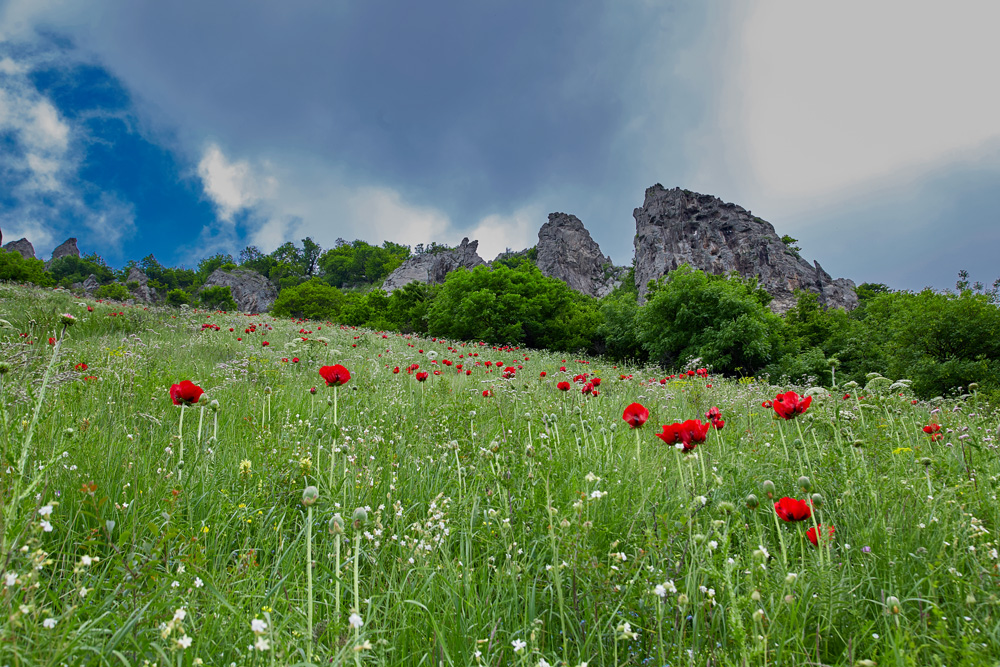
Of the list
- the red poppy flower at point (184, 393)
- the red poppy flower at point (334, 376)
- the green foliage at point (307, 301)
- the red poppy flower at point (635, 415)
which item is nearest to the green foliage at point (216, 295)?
the green foliage at point (307, 301)

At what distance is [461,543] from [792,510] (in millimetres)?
1314

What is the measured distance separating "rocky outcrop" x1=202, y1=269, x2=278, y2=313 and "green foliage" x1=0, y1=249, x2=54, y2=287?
2783cm

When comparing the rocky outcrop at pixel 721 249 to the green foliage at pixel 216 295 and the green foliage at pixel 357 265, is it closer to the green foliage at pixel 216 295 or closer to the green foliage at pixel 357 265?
the green foliage at pixel 357 265

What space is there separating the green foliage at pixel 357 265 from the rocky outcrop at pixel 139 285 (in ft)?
97.0

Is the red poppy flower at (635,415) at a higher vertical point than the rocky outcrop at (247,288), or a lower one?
lower

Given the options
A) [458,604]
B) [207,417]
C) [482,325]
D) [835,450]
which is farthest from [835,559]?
[482,325]

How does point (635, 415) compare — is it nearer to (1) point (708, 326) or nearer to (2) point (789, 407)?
(2) point (789, 407)

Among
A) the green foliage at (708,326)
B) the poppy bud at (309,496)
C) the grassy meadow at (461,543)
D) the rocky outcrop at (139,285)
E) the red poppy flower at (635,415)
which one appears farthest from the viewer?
the rocky outcrop at (139,285)

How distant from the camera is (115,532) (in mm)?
1700

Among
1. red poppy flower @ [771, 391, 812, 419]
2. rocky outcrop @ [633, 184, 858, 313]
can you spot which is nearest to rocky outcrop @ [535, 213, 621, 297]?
rocky outcrop @ [633, 184, 858, 313]

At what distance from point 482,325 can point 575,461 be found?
1025 inches

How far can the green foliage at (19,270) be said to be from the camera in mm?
43781

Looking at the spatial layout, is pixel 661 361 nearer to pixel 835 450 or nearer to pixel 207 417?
pixel 835 450

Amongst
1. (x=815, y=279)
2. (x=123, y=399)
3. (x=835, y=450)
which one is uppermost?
(x=815, y=279)
